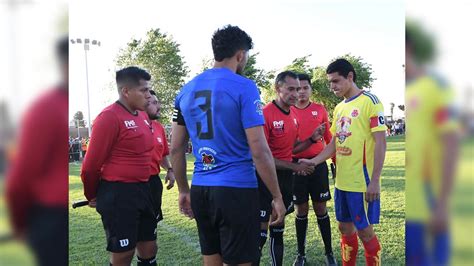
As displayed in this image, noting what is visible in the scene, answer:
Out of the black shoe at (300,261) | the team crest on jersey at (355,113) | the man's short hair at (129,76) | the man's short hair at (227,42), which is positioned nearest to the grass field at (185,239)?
the black shoe at (300,261)

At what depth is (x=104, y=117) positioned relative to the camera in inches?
124

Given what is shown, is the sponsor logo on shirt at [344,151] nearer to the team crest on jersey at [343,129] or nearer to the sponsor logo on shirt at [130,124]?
the team crest on jersey at [343,129]

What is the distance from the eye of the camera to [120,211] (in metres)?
3.21

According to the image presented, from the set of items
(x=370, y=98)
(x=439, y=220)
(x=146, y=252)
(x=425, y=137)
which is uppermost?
(x=370, y=98)

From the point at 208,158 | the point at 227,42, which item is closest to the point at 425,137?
the point at 208,158

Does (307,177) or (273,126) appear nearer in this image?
(273,126)

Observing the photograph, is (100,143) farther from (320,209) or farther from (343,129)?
(320,209)

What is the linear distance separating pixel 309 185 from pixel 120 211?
2741mm

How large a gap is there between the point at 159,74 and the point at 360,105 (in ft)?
98.1

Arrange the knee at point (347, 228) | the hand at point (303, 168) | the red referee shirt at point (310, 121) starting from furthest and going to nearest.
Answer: the red referee shirt at point (310, 121) < the hand at point (303, 168) < the knee at point (347, 228)

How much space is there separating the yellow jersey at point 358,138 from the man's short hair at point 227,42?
150 cm

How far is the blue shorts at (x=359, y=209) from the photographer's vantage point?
11.8 ft

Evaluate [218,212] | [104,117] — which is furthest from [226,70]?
[104,117]

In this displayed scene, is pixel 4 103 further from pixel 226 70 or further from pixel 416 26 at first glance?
pixel 226 70
